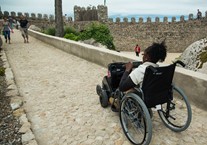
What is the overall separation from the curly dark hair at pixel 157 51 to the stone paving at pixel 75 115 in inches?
43.9

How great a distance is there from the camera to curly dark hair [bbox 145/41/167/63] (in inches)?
109

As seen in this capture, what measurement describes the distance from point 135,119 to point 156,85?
1.84ft

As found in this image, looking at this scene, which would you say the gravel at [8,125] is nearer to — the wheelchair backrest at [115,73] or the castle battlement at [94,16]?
the wheelchair backrest at [115,73]

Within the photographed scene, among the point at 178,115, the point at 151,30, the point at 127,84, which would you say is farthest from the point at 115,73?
the point at 151,30

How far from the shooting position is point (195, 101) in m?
3.90

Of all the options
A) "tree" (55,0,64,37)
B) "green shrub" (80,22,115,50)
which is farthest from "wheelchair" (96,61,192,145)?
"tree" (55,0,64,37)

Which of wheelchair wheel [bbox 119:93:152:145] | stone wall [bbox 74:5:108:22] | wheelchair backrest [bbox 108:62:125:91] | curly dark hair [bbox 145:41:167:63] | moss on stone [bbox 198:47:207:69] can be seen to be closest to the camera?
wheelchair wheel [bbox 119:93:152:145]

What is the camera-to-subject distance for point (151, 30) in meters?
28.9

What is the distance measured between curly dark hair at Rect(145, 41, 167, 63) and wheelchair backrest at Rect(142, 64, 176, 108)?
0.16m

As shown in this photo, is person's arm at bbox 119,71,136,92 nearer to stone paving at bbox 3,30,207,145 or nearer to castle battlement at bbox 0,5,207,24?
stone paving at bbox 3,30,207,145

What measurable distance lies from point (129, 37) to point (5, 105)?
26.3 meters

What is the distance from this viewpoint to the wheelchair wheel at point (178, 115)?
303 centimetres

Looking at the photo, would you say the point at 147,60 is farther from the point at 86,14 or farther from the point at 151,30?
the point at 86,14

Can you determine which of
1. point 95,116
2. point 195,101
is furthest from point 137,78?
point 195,101
